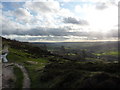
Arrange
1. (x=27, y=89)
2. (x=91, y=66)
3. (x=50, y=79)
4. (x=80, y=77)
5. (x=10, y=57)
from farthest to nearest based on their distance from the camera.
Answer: (x=10, y=57)
(x=91, y=66)
(x=50, y=79)
(x=27, y=89)
(x=80, y=77)

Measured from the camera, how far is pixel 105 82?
26.2 meters

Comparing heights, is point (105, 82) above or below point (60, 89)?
above

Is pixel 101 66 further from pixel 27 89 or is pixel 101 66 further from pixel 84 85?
pixel 27 89

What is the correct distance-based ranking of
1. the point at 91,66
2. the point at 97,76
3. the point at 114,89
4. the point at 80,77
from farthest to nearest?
the point at 91,66 < the point at 80,77 < the point at 97,76 < the point at 114,89

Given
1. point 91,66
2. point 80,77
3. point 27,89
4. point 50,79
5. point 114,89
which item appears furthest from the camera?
point 91,66

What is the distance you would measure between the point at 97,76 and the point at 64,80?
675 cm

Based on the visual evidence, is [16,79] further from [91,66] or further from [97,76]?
[97,76]

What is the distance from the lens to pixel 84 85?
26.8m

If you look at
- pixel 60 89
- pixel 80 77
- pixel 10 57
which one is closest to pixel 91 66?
pixel 80 77

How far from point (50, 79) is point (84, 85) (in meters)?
11.3

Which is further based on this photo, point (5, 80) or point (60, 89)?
point (5, 80)

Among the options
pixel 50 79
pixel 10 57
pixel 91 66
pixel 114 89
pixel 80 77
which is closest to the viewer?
pixel 114 89

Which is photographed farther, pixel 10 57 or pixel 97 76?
pixel 10 57

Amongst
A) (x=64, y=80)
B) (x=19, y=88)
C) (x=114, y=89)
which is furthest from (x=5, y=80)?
(x=114, y=89)
